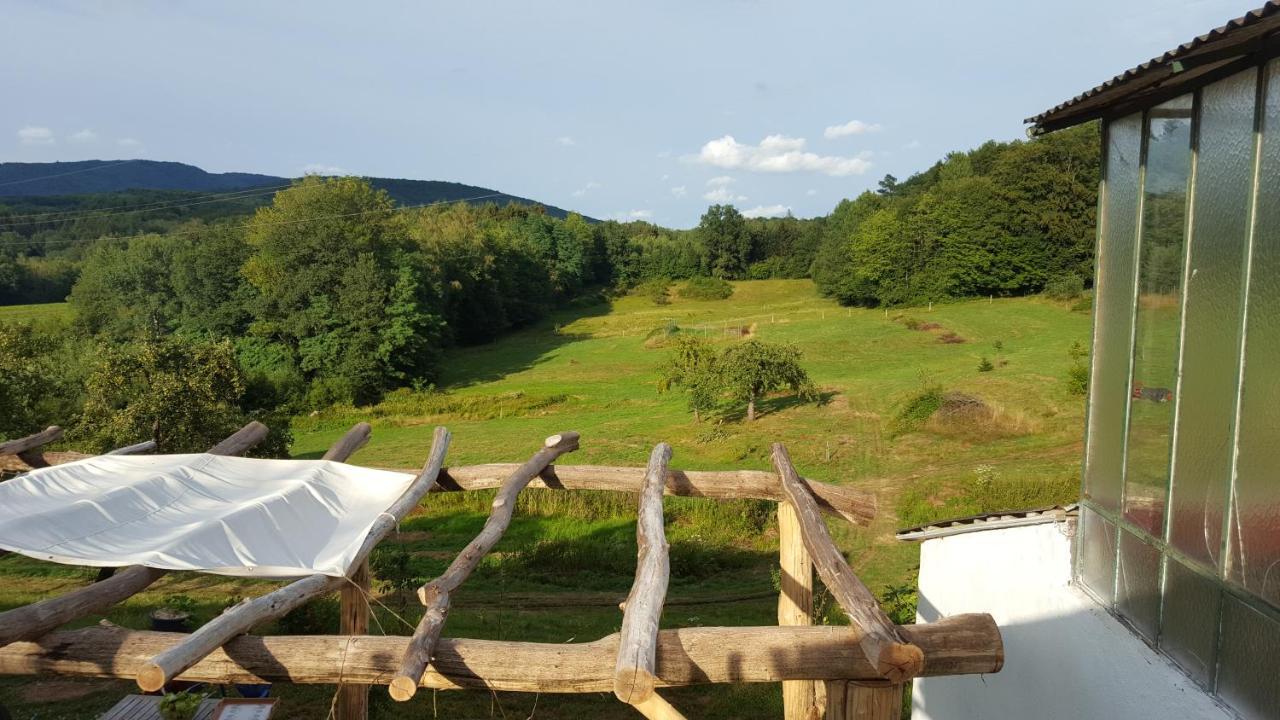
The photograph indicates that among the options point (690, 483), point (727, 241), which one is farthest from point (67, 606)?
point (727, 241)

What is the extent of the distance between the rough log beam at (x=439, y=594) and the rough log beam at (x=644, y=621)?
0.95 m

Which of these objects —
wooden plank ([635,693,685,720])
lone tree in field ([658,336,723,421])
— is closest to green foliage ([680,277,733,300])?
lone tree in field ([658,336,723,421])

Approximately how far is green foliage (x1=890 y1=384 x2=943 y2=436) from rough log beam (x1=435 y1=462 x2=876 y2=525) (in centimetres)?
1816

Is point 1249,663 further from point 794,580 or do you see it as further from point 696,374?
point 696,374

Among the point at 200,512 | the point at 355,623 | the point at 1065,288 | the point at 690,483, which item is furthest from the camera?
the point at 1065,288

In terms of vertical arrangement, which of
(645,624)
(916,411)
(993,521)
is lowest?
(916,411)

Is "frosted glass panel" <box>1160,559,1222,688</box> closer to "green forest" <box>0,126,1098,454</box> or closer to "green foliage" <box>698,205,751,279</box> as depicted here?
"green forest" <box>0,126,1098,454</box>

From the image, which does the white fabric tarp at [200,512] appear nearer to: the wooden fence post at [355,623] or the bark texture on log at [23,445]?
the wooden fence post at [355,623]

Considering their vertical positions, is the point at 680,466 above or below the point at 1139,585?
below

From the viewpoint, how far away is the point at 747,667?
3988 millimetres

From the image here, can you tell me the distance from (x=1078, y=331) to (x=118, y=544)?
42.8 metres

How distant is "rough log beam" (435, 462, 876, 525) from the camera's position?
7.25 meters

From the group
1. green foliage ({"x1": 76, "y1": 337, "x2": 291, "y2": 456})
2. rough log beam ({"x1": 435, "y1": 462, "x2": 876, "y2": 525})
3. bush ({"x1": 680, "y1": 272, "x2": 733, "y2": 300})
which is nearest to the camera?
rough log beam ({"x1": 435, "y1": 462, "x2": 876, "y2": 525})

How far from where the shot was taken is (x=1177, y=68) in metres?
4.18
